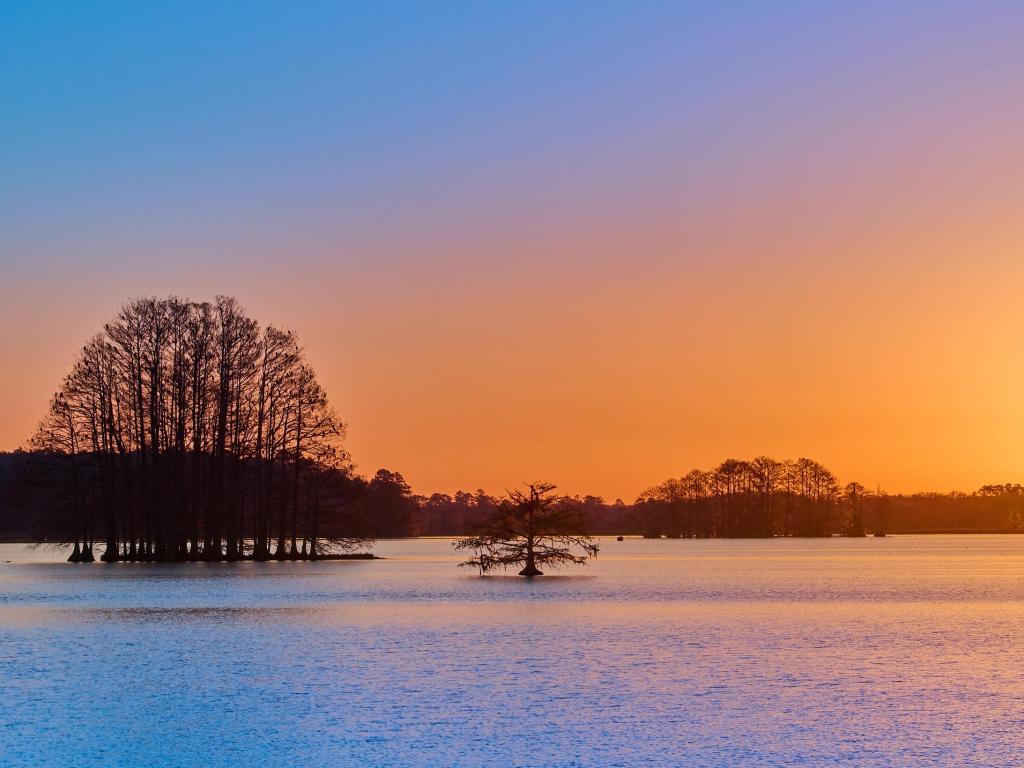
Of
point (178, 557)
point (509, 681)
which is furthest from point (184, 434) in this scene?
point (509, 681)

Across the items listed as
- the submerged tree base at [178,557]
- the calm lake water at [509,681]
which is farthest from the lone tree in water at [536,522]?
the submerged tree base at [178,557]

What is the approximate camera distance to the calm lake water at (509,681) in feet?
63.4

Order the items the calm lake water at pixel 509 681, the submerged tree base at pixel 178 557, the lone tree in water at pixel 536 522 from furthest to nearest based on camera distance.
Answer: the submerged tree base at pixel 178 557 → the lone tree in water at pixel 536 522 → the calm lake water at pixel 509 681

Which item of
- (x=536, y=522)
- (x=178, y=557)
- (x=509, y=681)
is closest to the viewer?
(x=509, y=681)

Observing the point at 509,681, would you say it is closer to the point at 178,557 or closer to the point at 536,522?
the point at 536,522

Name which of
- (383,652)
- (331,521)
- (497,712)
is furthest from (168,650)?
(331,521)

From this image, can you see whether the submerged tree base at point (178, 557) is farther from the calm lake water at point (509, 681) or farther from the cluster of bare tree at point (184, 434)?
the calm lake water at point (509, 681)

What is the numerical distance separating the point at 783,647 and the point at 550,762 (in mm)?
16035

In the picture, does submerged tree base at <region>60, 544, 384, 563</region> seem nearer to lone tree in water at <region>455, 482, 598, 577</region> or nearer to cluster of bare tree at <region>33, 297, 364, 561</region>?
cluster of bare tree at <region>33, 297, 364, 561</region>

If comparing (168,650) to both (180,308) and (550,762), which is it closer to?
(550,762)

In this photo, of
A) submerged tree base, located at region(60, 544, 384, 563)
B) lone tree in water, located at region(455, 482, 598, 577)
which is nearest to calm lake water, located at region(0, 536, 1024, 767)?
lone tree in water, located at region(455, 482, 598, 577)

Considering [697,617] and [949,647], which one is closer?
[949,647]

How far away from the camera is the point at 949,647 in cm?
3306

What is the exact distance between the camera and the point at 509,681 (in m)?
26.1
